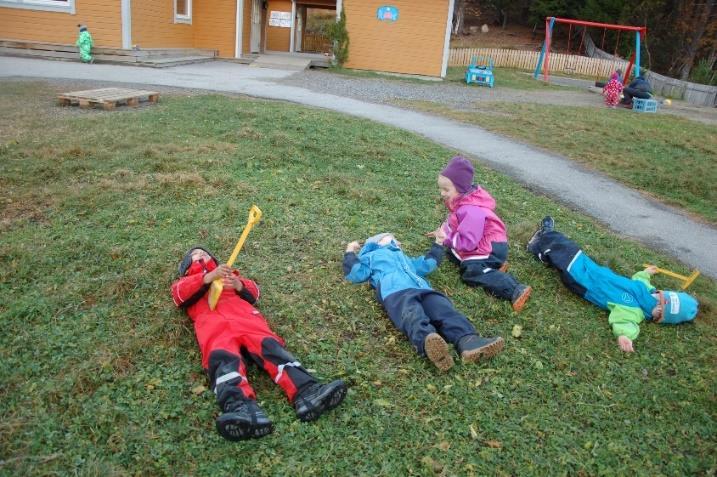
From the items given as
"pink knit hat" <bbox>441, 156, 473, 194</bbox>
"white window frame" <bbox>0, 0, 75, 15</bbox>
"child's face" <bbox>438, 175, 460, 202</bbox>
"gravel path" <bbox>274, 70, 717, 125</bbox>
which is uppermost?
"white window frame" <bbox>0, 0, 75, 15</bbox>

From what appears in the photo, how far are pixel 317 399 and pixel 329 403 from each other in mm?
71

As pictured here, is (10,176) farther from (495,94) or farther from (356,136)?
(495,94)

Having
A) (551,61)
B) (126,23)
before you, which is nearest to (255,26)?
(126,23)

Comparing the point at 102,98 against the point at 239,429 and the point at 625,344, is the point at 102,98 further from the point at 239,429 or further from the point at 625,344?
the point at 625,344

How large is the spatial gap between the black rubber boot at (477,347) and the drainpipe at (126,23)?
1563 centimetres

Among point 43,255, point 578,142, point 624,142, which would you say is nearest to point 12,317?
point 43,255

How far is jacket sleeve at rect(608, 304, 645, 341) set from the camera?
365 centimetres

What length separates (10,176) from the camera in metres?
5.32

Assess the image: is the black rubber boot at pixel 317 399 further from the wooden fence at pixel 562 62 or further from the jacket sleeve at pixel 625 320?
the wooden fence at pixel 562 62

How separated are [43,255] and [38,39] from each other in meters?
14.9

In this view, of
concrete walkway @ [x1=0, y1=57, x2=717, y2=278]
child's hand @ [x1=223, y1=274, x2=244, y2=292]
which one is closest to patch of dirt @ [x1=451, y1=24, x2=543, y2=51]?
concrete walkway @ [x1=0, y1=57, x2=717, y2=278]

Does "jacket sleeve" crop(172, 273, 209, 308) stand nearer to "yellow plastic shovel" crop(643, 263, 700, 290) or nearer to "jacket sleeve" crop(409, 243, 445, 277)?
"jacket sleeve" crop(409, 243, 445, 277)

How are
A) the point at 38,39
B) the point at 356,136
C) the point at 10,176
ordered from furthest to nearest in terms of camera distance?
1. the point at 38,39
2. the point at 356,136
3. the point at 10,176

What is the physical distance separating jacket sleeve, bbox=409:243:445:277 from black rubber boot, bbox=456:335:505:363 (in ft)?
2.79
